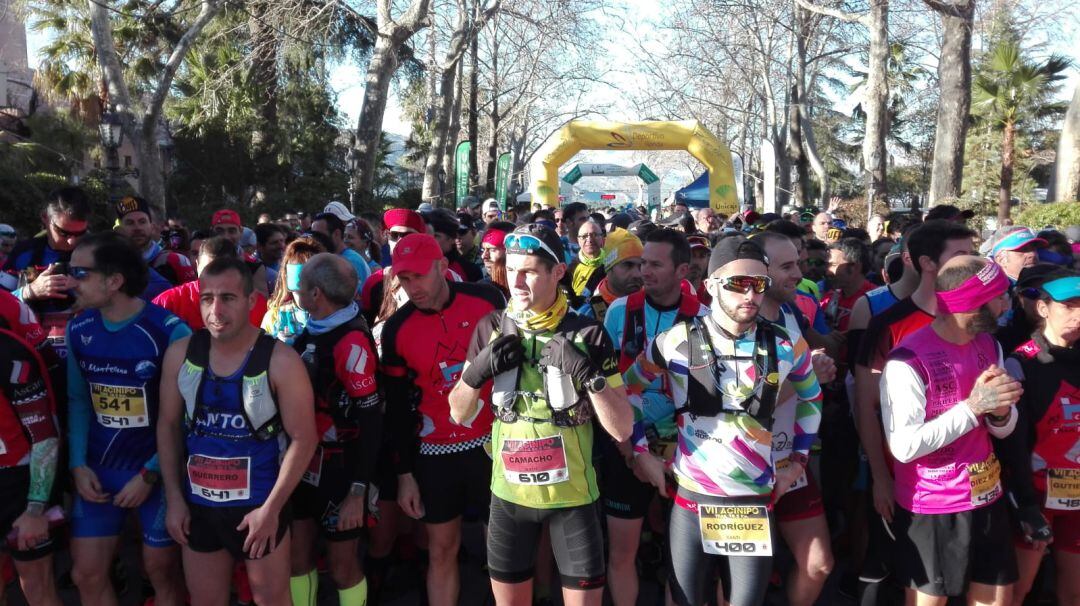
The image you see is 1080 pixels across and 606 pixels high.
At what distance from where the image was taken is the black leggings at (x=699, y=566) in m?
2.89

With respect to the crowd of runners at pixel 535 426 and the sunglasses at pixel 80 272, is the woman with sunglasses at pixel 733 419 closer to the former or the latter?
the crowd of runners at pixel 535 426

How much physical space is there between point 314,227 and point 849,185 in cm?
4110

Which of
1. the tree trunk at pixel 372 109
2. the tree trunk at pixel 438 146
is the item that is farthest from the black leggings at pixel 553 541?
the tree trunk at pixel 438 146

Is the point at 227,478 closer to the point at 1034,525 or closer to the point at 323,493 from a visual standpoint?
the point at 323,493

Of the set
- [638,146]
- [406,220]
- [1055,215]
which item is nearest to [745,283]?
[406,220]

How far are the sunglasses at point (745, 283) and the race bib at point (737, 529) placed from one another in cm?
82

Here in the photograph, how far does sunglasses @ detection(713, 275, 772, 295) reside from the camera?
9.20 feet

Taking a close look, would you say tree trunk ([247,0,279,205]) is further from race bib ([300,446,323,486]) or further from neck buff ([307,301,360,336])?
race bib ([300,446,323,486])

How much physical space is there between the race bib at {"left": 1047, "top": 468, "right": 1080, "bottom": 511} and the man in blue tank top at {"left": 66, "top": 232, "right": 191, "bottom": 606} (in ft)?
12.3

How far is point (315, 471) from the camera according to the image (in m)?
3.37

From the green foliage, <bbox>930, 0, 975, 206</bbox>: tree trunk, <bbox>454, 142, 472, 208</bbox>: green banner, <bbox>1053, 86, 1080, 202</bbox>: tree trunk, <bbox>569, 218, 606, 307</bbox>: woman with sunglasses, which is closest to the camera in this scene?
<bbox>569, 218, 606, 307</bbox>: woman with sunglasses

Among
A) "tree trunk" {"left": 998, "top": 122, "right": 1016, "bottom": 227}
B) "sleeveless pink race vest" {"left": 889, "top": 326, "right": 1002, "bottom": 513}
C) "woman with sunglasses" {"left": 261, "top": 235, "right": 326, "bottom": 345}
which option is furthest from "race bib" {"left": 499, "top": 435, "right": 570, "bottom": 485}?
"tree trunk" {"left": 998, "top": 122, "right": 1016, "bottom": 227}

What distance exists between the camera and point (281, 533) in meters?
3.08

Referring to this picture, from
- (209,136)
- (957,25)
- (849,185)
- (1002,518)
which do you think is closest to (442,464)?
(1002,518)
